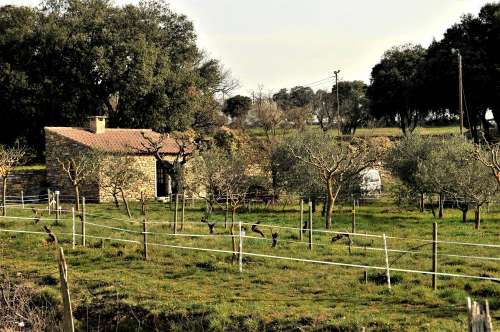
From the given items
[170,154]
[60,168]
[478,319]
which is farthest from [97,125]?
[478,319]

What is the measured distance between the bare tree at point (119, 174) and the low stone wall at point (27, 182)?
206 inches

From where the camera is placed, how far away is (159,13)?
48.7 metres

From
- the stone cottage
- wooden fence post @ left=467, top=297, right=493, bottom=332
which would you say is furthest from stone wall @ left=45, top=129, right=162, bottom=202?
wooden fence post @ left=467, top=297, right=493, bottom=332

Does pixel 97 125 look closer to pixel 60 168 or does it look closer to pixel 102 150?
pixel 60 168

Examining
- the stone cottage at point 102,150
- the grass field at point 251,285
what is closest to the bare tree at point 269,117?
the stone cottage at point 102,150

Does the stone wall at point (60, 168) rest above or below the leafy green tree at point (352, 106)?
below

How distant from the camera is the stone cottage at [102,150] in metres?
34.7

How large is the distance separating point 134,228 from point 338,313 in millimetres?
12535

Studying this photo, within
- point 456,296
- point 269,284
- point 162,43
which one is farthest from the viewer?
point 162,43

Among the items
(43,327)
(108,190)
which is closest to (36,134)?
(108,190)

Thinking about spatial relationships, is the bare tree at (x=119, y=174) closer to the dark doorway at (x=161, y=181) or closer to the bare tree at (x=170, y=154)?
the bare tree at (x=170, y=154)

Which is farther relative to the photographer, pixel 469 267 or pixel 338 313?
pixel 469 267

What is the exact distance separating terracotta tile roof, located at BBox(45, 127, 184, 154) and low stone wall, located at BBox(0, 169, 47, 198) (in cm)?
294

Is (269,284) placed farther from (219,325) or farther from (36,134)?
(36,134)
